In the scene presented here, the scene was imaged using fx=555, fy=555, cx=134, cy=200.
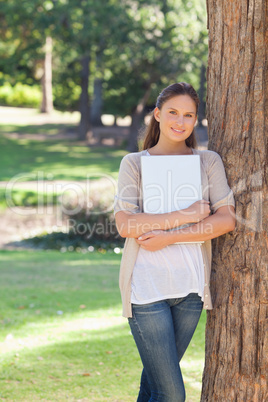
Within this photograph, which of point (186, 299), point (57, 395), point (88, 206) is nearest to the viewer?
point (186, 299)

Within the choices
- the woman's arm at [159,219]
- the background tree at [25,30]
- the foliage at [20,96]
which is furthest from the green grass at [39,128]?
the woman's arm at [159,219]

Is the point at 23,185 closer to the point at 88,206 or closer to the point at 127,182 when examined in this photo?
the point at 88,206

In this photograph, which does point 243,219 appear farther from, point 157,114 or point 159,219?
point 157,114

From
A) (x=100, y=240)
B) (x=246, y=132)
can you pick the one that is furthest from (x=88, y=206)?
(x=246, y=132)

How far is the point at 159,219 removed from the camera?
2.46 metres

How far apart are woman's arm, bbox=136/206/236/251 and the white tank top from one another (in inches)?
1.9

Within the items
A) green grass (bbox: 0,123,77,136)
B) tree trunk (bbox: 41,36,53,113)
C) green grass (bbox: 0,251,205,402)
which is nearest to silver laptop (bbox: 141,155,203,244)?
green grass (bbox: 0,251,205,402)

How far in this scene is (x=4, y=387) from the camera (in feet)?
12.2

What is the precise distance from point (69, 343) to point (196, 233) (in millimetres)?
2513

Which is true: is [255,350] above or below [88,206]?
above

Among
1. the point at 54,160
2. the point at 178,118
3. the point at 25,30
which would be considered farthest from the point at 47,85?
the point at 178,118

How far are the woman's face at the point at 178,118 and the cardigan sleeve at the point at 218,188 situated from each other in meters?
0.20

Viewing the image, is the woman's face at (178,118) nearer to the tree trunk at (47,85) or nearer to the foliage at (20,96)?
the tree trunk at (47,85)

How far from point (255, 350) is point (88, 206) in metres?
7.99
